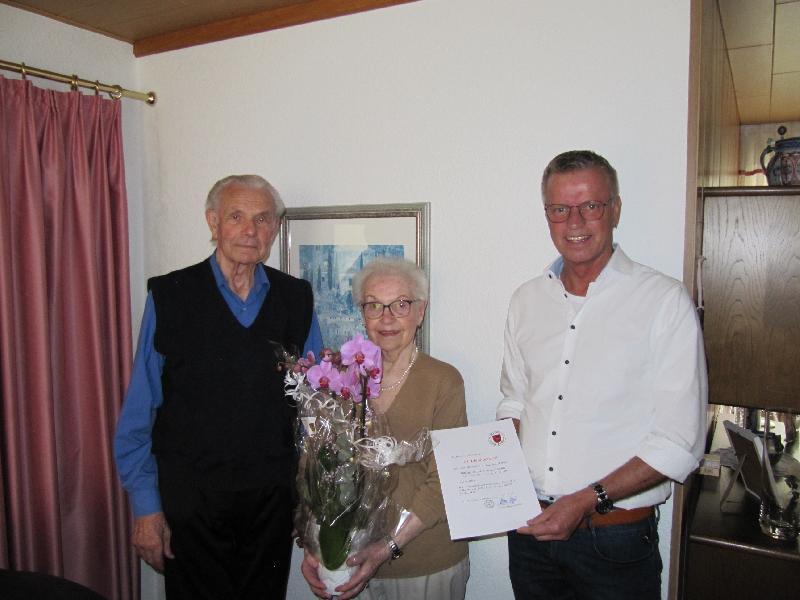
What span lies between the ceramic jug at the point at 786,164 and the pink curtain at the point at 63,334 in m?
2.46

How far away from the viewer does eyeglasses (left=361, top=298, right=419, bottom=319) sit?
1.73 metres

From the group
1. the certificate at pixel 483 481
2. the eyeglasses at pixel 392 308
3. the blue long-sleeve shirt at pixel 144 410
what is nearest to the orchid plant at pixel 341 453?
the certificate at pixel 483 481

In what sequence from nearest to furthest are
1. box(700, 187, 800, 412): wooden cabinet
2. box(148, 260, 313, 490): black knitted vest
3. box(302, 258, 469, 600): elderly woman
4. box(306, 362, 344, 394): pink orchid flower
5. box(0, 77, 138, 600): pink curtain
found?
box(306, 362, 344, 394): pink orchid flower < box(302, 258, 469, 600): elderly woman < box(700, 187, 800, 412): wooden cabinet < box(148, 260, 313, 490): black knitted vest < box(0, 77, 138, 600): pink curtain

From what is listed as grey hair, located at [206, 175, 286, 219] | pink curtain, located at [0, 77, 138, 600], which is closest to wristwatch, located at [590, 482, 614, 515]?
grey hair, located at [206, 175, 286, 219]

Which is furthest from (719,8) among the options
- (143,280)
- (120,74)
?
(143,280)

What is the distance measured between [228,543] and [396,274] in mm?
1060

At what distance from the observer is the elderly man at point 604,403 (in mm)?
1408

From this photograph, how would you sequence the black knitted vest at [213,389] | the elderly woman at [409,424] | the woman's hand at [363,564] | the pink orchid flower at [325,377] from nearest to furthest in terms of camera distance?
the pink orchid flower at [325,377]
the woman's hand at [363,564]
the elderly woman at [409,424]
the black knitted vest at [213,389]

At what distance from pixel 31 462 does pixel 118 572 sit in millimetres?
620

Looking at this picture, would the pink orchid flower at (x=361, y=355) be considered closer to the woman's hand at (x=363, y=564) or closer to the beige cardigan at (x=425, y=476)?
the beige cardigan at (x=425, y=476)

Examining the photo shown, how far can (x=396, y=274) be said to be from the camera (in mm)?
1758

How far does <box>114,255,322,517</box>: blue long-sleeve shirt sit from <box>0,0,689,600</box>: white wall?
24.0 inches

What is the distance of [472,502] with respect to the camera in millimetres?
1488

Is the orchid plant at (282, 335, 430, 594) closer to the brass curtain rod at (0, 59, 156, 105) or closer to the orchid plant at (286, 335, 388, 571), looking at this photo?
the orchid plant at (286, 335, 388, 571)
